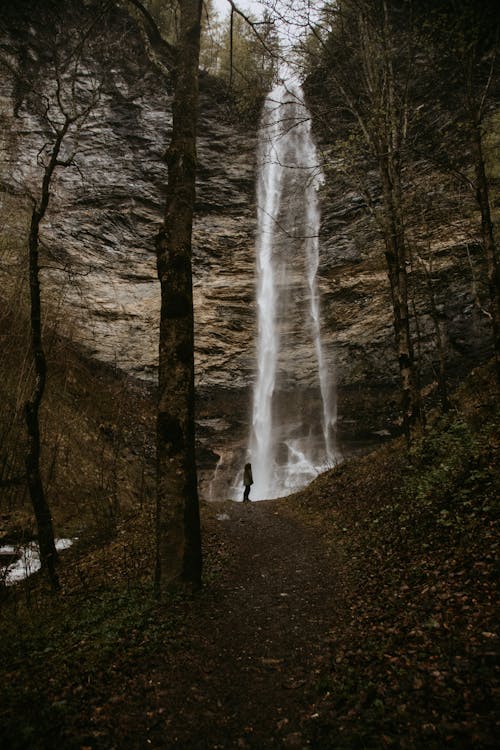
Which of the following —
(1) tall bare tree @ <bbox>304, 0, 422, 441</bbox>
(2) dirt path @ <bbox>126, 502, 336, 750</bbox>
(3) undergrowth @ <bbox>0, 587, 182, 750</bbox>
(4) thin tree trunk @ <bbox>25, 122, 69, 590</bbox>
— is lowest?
(2) dirt path @ <bbox>126, 502, 336, 750</bbox>

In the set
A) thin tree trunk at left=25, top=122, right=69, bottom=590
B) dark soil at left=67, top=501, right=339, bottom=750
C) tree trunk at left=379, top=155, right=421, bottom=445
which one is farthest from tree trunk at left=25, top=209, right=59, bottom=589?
tree trunk at left=379, top=155, right=421, bottom=445

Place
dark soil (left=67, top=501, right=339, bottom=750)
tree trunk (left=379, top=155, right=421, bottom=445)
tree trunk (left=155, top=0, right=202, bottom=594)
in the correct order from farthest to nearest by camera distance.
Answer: tree trunk (left=379, top=155, right=421, bottom=445), tree trunk (left=155, top=0, right=202, bottom=594), dark soil (left=67, top=501, right=339, bottom=750)

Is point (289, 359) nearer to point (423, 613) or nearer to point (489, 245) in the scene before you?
point (489, 245)

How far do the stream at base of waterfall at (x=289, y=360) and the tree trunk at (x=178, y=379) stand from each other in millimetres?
13648

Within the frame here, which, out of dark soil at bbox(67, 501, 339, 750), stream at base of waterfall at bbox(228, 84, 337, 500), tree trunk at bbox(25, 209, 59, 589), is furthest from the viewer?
stream at base of waterfall at bbox(228, 84, 337, 500)

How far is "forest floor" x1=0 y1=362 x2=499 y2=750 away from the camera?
8.82ft

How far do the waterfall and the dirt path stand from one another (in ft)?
40.4

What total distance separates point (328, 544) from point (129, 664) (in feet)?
15.9

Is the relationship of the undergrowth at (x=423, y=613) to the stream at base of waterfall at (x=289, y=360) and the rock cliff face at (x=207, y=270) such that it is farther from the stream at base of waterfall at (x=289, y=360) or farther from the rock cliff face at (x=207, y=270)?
the stream at base of waterfall at (x=289, y=360)

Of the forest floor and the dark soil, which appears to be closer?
the forest floor

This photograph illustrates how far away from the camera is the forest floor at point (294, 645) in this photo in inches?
106

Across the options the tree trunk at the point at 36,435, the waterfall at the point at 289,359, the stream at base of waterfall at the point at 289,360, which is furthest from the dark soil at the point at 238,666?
the stream at base of waterfall at the point at 289,360

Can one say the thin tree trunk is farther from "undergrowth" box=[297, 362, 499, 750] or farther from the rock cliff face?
the rock cliff face

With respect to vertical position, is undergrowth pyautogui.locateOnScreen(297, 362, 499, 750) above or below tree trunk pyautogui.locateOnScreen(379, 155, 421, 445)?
below
